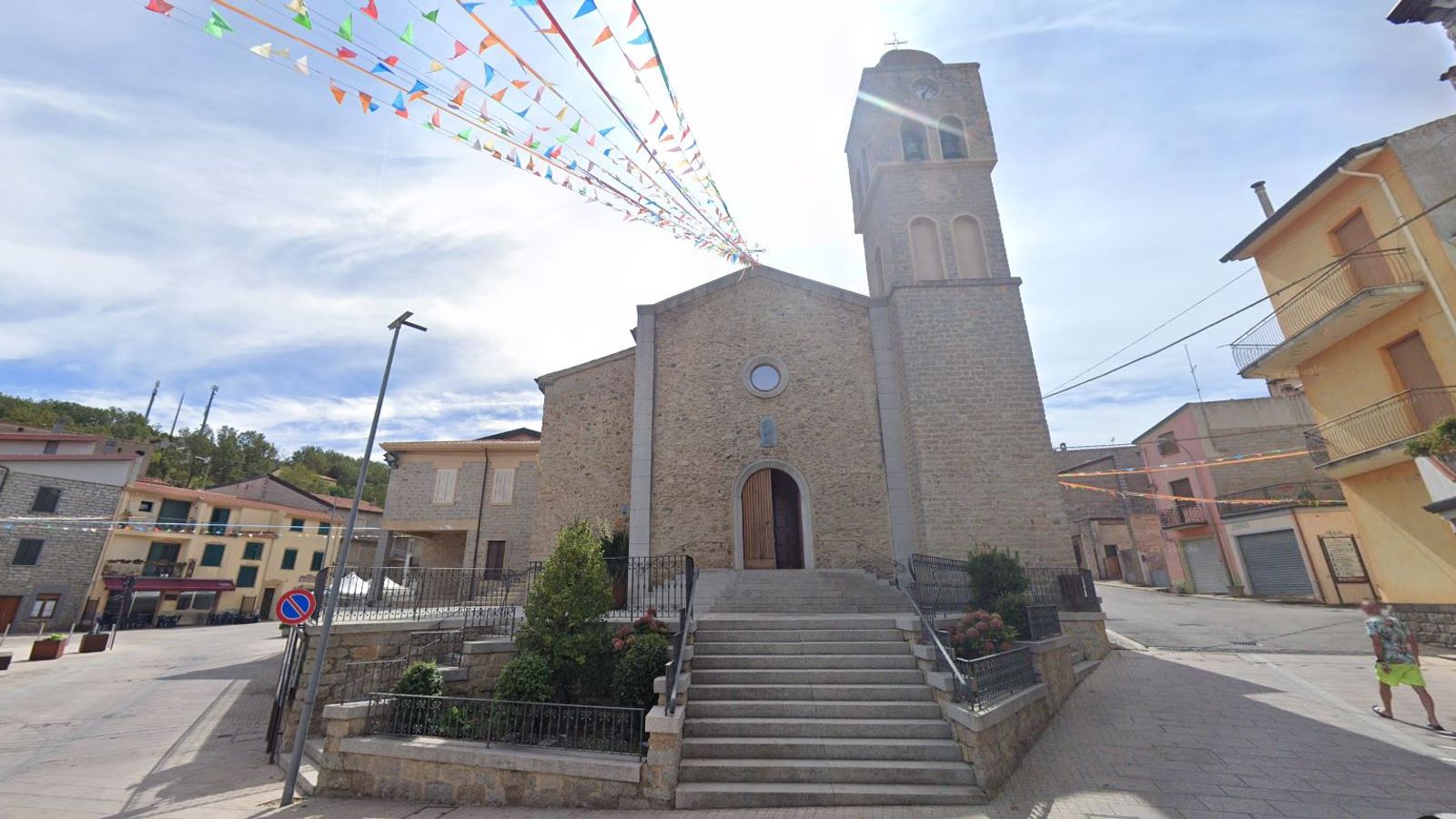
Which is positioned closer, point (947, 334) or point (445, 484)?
point (947, 334)

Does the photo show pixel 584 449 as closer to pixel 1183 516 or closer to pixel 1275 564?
pixel 1275 564

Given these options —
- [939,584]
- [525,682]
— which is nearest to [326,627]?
[525,682]

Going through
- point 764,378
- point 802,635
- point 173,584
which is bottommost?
point 802,635

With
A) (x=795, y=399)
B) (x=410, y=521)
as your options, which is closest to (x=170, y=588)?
(x=410, y=521)

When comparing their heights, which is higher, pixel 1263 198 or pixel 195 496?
pixel 1263 198

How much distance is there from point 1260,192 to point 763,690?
1927 centimetres

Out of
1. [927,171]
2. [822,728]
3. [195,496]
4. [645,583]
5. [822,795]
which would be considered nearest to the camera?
[822,795]

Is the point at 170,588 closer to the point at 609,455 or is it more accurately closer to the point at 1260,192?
the point at 609,455

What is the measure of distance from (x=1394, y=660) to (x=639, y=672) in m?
9.44

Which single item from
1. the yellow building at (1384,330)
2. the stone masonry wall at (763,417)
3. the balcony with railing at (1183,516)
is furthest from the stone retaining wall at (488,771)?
A: the balcony with railing at (1183,516)

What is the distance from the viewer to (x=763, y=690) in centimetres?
708

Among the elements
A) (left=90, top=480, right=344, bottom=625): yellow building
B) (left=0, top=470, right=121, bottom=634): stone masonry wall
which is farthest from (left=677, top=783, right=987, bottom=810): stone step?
(left=0, top=470, right=121, bottom=634): stone masonry wall

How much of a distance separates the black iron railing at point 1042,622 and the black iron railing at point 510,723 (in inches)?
245

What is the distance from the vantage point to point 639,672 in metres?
7.09
